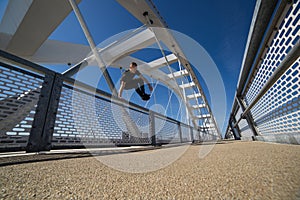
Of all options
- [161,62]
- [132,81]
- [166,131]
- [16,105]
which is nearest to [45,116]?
[16,105]

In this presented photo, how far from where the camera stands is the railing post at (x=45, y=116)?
1.01 metres

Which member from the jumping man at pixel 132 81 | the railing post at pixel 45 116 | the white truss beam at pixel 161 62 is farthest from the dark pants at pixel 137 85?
the white truss beam at pixel 161 62

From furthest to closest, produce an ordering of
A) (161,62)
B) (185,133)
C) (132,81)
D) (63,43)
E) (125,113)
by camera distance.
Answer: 1. (161,62)
2. (63,43)
3. (185,133)
4. (132,81)
5. (125,113)

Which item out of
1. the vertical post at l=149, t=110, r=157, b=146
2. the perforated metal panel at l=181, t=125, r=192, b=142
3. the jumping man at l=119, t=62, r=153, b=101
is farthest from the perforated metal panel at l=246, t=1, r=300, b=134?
the perforated metal panel at l=181, t=125, r=192, b=142

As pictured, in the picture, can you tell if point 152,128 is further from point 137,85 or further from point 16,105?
point 16,105

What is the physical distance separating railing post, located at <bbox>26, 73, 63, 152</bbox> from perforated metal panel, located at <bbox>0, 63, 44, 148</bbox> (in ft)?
0.13

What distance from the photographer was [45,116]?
3.62 feet

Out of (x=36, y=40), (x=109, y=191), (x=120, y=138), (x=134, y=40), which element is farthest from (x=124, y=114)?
(x=36, y=40)

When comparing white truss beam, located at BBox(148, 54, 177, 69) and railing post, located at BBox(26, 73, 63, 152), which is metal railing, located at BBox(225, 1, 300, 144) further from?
white truss beam, located at BBox(148, 54, 177, 69)

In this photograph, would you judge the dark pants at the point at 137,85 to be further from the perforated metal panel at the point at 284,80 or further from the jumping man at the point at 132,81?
the perforated metal panel at the point at 284,80

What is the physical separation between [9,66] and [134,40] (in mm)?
6590

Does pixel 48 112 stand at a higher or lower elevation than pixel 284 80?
lower

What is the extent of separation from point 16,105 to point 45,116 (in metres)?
0.21

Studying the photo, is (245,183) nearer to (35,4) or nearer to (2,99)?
(2,99)
